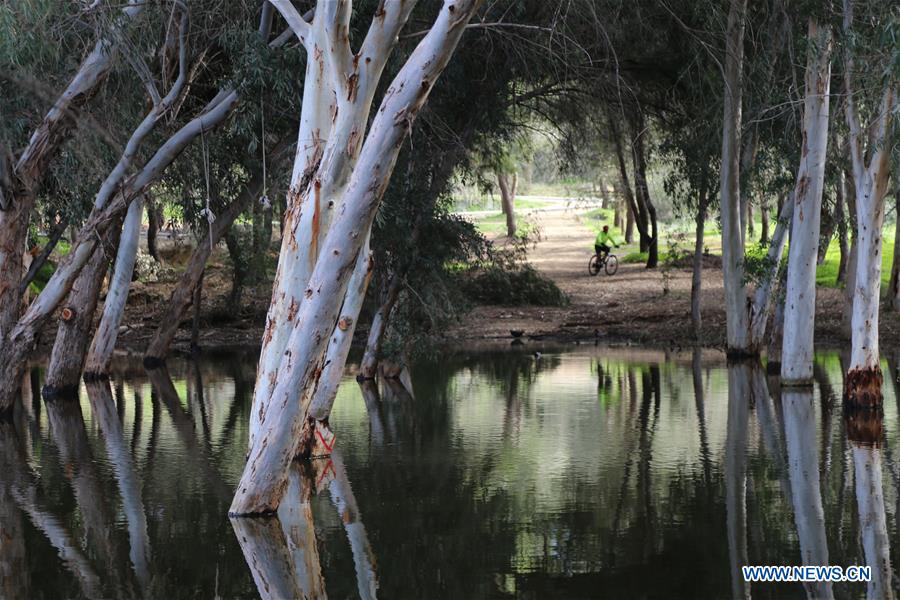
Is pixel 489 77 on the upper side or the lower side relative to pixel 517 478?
upper

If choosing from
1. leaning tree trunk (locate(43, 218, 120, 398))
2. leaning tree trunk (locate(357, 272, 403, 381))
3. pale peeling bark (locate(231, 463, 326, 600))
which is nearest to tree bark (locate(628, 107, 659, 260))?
leaning tree trunk (locate(357, 272, 403, 381))

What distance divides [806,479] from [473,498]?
106 inches

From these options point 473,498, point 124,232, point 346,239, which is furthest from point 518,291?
point 346,239

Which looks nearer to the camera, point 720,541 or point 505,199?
point 720,541

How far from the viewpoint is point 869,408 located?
497 inches

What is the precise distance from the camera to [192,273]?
19734 mm

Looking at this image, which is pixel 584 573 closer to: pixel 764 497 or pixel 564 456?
pixel 764 497

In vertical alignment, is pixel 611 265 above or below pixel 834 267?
above

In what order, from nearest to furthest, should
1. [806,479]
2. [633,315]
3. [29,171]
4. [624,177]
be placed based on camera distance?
[806,479], [29,171], [633,315], [624,177]

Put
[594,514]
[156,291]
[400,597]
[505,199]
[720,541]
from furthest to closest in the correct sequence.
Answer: [505,199]
[156,291]
[594,514]
[720,541]
[400,597]

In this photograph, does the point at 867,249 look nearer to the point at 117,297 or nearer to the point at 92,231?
the point at 92,231

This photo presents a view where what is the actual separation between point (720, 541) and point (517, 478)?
252 centimetres

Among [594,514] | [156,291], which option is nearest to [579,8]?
[594,514]

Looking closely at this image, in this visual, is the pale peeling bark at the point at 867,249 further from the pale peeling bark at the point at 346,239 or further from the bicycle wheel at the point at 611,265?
the bicycle wheel at the point at 611,265
